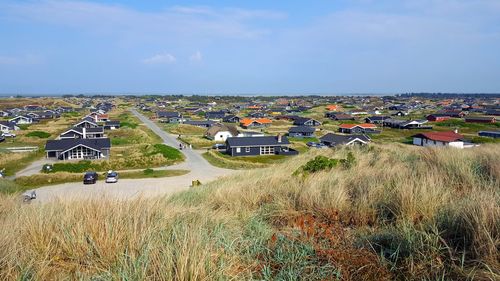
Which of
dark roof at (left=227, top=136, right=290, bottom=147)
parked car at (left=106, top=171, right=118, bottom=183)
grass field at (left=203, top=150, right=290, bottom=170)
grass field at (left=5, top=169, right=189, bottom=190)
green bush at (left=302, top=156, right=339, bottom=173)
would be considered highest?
green bush at (left=302, top=156, right=339, bottom=173)

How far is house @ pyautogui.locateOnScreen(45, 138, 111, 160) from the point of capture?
155 feet

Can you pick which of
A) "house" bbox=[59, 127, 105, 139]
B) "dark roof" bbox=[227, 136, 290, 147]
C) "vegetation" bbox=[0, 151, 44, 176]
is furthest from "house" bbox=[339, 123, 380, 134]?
"vegetation" bbox=[0, 151, 44, 176]

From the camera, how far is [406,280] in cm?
376

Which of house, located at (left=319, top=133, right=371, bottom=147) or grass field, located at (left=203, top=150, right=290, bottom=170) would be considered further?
house, located at (left=319, top=133, right=371, bottom=147)

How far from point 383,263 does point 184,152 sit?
1983 inches

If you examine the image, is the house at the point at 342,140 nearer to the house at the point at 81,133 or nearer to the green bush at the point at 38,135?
the house at the point at 81,133

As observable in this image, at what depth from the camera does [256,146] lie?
53250 mm

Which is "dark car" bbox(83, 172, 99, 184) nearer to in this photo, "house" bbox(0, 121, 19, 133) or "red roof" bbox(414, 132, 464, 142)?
"red roof" bbox(414, 132, 464, 142)

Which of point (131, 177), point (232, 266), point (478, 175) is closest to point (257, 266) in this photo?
point (232, 266)

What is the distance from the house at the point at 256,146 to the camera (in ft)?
171

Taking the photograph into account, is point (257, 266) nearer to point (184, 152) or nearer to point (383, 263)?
point (383, 263)

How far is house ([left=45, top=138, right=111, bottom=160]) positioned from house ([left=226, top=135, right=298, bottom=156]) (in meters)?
16.7

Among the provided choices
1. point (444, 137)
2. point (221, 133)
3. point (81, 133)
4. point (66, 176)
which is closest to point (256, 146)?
point (221, 133)

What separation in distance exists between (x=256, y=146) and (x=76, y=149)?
23.7 meters
